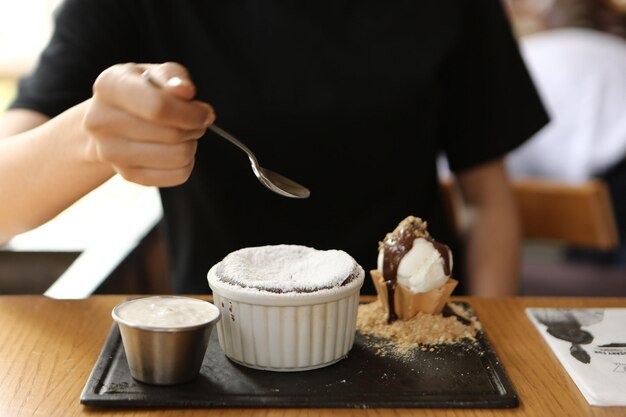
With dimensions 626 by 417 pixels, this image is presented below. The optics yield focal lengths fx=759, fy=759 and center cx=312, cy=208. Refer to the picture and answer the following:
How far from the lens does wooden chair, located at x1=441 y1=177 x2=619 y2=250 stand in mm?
2008

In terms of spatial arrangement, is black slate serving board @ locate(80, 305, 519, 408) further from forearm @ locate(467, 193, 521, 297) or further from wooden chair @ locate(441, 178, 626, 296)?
wooden chair @ locate(441, 178, 626, 296)

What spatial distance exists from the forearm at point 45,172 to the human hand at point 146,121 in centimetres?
11

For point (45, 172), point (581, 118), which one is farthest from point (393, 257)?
point (581, 118)

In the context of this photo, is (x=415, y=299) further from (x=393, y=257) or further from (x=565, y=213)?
(x=565, y=213)

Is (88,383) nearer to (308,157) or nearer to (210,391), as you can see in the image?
(210,391)

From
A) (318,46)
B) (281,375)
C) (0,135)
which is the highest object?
(318,46)

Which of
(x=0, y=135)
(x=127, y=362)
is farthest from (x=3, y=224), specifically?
(x=127, y=362)

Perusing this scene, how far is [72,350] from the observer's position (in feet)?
3.21

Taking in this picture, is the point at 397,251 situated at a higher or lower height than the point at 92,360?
higher

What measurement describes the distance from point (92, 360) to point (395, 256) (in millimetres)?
417

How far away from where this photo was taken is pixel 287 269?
978 mm

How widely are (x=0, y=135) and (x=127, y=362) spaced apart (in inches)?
22.3

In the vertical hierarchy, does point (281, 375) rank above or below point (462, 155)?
below

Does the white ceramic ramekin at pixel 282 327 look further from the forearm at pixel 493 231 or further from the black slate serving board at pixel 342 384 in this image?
the forearm at pixel 493 231
